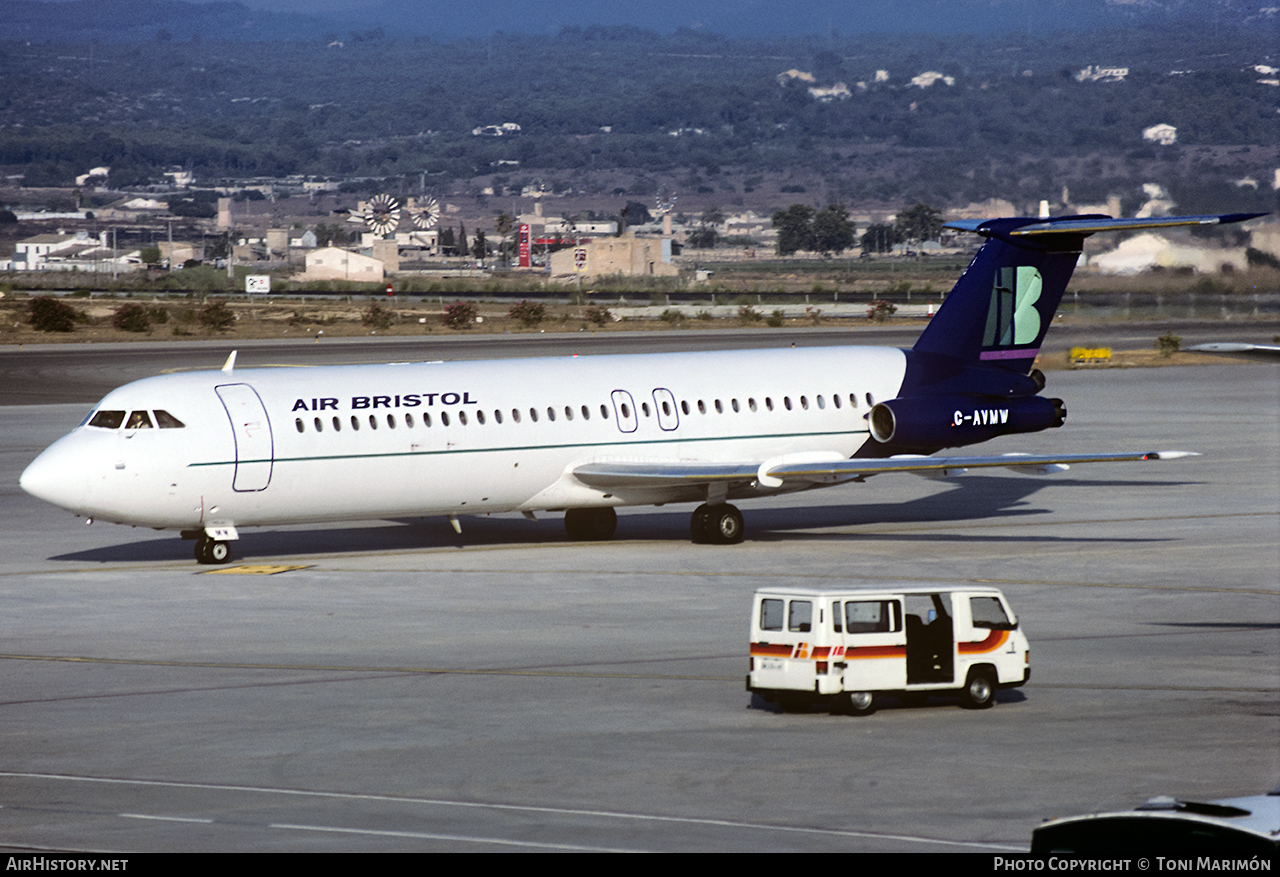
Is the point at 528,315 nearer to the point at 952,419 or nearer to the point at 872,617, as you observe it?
the point at 952,419

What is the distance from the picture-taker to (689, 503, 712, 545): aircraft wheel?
117 ft

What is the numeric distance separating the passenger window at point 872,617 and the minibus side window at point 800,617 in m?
0.48

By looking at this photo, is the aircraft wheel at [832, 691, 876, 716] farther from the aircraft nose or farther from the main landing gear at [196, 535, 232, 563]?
the aircraft nose

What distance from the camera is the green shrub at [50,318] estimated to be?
110375mm

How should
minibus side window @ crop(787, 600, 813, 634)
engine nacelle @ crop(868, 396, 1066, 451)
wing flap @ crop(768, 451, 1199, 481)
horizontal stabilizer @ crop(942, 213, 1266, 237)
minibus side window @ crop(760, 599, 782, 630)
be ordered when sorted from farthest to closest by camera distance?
engine nacelle @ crop(868, 396, 1066, 451) < horizontal stabilizer @ crop(942, 213, 1266, 237) < wing flap @ crop(768, 451, 1199, 481) < minibus side window @ crop(760, 599, 782, 630) < minibus side window @ crop(787, 600, 813, 634)

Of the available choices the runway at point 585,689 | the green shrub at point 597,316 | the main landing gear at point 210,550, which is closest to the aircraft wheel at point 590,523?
the runway at point 585,689

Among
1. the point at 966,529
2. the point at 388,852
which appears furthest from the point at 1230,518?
the point at 388,852

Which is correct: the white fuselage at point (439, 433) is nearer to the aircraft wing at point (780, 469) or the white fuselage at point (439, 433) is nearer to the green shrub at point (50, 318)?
the aircraft wing at point (780, 469)

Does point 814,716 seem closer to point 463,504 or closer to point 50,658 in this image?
point 50,658

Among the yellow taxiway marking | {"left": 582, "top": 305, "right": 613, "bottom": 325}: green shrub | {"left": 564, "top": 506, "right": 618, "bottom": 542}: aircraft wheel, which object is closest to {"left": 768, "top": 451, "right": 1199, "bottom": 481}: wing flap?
{"left": 564, "top": 506, "right": 618, "bottom": 542}: aircraft wheel

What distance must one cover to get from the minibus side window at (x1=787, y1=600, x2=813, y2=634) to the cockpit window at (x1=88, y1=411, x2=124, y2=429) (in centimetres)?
1614

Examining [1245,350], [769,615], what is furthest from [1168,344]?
[769,615]

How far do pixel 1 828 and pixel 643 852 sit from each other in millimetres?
5881

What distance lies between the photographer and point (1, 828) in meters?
15.5
